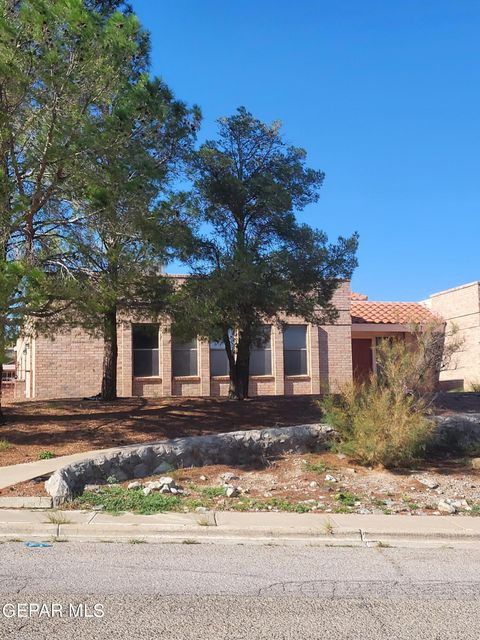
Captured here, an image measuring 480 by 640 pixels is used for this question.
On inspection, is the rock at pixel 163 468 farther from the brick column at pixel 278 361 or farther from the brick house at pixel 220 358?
the brick column at pixel 278 361

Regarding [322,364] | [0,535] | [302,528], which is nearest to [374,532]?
[302,528]

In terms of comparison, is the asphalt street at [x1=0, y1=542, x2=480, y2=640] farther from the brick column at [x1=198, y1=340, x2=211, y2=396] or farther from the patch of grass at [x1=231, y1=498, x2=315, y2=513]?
the brick column at [x1=198, y1=340, x2=211, y2=396]

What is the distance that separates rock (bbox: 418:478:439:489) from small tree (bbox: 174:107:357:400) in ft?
17.1

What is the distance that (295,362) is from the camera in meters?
26.2

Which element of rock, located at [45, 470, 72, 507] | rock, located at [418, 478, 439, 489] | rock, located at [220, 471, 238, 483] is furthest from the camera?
rock, located at [220, 471, 238, 483]

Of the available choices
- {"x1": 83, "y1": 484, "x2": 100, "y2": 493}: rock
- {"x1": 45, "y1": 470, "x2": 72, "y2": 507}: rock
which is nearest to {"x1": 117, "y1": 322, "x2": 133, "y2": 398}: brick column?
{"x1": 83, "y1": 484, "x2": 100, "y2": 493}: rock

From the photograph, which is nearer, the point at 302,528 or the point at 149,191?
the point at 302,528

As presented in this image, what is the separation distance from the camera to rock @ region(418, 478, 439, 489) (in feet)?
33.8

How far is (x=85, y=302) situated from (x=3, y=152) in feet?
10.2

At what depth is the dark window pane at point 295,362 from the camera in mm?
26062

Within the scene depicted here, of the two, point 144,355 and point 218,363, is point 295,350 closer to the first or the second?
point 218,363

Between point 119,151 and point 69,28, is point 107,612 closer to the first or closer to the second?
point 119,151

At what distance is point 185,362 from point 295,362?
4564 millimetres

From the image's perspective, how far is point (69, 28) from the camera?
10.6 m
